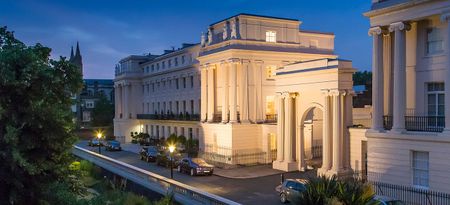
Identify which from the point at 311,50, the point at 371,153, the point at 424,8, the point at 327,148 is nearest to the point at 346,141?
the point at 327,148

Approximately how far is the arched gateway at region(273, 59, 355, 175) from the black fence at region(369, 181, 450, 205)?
227 inches

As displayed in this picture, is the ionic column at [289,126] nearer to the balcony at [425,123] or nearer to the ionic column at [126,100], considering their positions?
the balcony at [425,123]

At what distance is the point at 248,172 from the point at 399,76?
1521 centimetres

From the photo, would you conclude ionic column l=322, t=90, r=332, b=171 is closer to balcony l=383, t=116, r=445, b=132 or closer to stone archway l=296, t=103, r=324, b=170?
stone archway l=296, t=103, r=324, b=170

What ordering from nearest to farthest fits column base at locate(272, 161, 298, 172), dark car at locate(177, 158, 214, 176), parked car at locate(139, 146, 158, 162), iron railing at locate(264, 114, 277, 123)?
dark car at locate(177, 158, 214, 176) → column base at locate(272, 161, 298, 172) → iron railing at locate(264, 114, 277, 123) → parked car at locate(139, 146, 158, 162)

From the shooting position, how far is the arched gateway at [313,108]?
1181 inches

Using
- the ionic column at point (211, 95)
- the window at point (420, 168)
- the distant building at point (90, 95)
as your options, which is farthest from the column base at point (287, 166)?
the distant building at point (90, 95)

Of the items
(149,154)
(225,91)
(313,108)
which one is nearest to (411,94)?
(313,108)

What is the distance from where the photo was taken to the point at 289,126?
115ft

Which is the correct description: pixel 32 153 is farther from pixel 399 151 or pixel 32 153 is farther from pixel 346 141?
pixel 346 141

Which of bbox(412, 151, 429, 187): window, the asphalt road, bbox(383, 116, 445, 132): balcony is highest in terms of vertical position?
bbox(383, 116, 445, 132): balcony

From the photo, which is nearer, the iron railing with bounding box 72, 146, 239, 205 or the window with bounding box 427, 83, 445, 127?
the iron railing with bounding box 72, 146, 239, 205

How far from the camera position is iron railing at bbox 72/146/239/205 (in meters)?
19.0

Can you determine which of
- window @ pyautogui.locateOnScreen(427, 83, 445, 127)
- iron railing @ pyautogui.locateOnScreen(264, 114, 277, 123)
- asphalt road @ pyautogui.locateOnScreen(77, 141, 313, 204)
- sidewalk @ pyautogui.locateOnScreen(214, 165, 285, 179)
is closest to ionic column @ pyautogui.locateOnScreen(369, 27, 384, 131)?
window @ pyautogui.locateOnScreen(427, 83, 445, 127)
